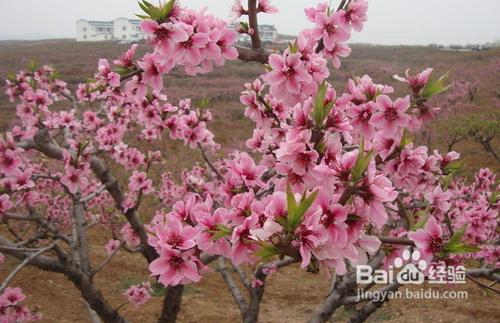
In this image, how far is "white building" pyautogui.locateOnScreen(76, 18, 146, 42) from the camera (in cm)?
9838

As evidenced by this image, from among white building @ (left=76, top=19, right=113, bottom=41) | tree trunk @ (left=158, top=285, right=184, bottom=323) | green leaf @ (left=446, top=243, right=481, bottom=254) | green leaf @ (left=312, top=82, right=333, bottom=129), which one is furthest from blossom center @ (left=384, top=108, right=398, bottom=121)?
white building @ (left=76, top=19, right=113, bottom=41)

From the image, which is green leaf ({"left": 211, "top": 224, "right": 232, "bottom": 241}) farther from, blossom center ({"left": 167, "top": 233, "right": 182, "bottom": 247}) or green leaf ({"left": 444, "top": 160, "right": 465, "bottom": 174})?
green leaf ({"left": 444, "top": 160, "right": 465, "bottom": 174})

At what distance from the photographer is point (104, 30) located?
10119 cm

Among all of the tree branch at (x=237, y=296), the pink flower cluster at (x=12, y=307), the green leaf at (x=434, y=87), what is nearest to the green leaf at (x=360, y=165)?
the green leaf at (x=434, y=87)

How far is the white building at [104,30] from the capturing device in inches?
3873

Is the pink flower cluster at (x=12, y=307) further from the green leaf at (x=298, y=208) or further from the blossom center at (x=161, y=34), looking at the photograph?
the green leaf at (x=298, y=208)

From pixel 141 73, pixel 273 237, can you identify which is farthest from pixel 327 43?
pixel 273 237

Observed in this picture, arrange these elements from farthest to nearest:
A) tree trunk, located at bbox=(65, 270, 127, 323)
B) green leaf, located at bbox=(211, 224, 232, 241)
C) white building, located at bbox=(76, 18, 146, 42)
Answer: white building, located at bbox=(76, 18, 146, 42) → tree trunk, located at bbox=(65, 270, 127, 323) → green leaf, located at bbox=(211, 224, 232, 241)

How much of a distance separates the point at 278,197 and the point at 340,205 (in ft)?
0.66

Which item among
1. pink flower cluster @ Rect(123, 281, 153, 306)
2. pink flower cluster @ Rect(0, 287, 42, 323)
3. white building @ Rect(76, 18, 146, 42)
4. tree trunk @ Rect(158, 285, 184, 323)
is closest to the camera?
pink flower cluster @ Rect(0, 287, 42, 323)

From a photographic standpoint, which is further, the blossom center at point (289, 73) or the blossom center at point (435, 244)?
the blossom center at point (289, 73)

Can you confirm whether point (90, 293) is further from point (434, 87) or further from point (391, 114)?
point (434, 87)

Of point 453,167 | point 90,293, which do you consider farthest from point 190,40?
point 90,293

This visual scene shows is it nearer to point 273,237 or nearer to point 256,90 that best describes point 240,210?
point 273,237
